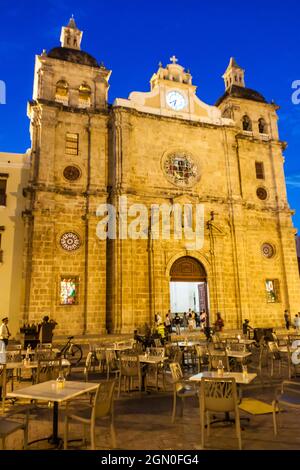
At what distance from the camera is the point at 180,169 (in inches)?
807

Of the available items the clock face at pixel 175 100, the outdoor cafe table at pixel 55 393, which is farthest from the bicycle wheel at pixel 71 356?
the clock face at pixel 175 100

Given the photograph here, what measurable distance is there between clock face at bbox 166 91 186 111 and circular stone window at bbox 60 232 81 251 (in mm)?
10296

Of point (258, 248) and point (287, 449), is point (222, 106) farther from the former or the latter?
point (287, 449)

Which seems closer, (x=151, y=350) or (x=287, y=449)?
(x=287, y=449)

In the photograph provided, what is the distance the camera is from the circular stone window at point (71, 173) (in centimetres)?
1848

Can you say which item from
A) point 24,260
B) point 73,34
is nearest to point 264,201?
point 24,260

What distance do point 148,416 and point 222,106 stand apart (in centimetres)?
2243

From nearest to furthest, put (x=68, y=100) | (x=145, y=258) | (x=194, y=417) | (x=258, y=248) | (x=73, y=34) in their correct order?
(x=194, y=417), (x=145, y=258), (x=68, y=100), (x=258, y=248), (x=73, y=34)

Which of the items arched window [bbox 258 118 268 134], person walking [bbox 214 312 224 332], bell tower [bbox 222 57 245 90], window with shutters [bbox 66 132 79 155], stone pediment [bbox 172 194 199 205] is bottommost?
person walking [bbox 214 312 224 332]

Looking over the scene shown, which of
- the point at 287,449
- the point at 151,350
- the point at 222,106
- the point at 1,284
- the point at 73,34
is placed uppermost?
the point at 73,34

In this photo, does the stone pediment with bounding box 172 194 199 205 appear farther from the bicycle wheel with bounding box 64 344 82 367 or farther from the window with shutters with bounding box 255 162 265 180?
the bicycle wheel with bounding box 64 344 82 367

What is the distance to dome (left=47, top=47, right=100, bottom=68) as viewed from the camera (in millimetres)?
20234

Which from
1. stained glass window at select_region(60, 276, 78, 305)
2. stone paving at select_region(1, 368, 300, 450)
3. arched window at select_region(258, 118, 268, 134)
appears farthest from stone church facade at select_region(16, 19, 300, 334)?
stone paving at select_region(1, 368, 300, 450)
